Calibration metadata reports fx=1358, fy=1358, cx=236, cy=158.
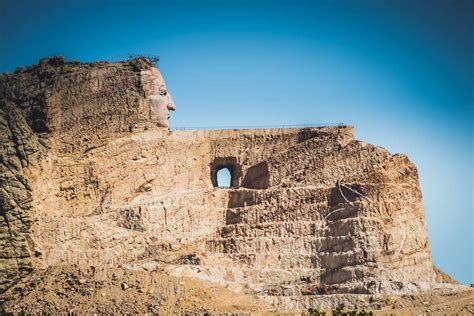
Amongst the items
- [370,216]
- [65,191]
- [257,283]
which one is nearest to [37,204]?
[65,191]

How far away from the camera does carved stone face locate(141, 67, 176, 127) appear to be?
85438mm

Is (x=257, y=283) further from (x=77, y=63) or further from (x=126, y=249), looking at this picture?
(x=77, y=63)

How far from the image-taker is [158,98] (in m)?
85.8

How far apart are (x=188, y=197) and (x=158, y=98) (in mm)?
8238

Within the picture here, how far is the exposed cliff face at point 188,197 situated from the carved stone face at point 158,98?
0.09 m

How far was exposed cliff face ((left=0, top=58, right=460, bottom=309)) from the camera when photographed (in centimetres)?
7469

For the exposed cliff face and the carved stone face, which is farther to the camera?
the carved stone face

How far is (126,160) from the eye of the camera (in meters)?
83.6

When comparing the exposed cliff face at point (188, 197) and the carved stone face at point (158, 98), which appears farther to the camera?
the carved stone face at point (158, 98)

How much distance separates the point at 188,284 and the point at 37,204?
1242 centimetres

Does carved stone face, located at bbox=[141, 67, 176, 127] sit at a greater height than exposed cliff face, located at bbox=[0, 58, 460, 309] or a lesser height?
greater

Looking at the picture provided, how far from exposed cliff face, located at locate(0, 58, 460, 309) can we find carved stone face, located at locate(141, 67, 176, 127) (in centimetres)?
9

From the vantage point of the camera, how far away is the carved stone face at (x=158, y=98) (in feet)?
280

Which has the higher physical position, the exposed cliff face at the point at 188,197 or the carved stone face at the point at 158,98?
the carved stone face at the point at 158,98
